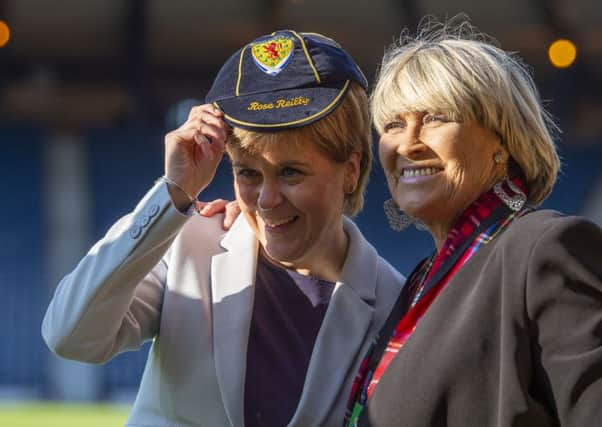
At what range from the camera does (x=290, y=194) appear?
2.36 m

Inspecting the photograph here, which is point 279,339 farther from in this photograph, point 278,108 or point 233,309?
point 278,108

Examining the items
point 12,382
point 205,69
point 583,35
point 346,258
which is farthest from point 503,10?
point 346,258

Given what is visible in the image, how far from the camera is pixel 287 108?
7.57 feet

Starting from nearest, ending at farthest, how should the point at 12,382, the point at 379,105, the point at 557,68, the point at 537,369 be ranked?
1. the point at 537,369
2. the point at 379,105
3. the point at 12,382
4. the point at 557,68

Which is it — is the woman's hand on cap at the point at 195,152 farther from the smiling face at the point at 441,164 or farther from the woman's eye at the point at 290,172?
the smiling face at the point at 441,164

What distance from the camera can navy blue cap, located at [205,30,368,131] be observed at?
2.30 metres

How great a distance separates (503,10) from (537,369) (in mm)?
13408

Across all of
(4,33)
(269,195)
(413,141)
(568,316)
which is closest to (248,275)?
(269,195)

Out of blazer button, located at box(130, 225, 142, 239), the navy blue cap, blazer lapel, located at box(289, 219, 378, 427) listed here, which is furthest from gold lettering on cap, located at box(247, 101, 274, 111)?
blazer lapel, located at box(289, 219, 378, 427)

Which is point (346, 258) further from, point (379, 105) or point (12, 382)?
point (12, 382)

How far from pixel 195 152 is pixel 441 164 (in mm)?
540

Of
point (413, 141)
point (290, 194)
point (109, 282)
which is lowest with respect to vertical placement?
point (109, 282)

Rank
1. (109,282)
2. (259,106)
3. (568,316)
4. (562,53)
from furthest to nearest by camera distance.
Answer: (562,53) → (259,106) → (109,282) → (568,316)

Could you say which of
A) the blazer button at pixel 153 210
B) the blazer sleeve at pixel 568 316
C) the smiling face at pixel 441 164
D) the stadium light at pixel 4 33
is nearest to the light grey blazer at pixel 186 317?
the blazer button at pixel 153 210
